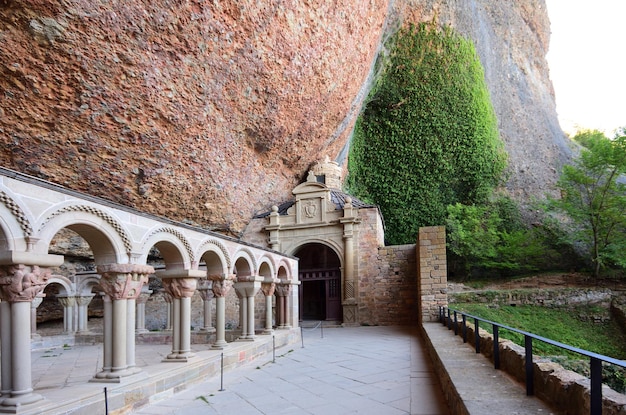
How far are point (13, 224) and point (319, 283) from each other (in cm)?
1931

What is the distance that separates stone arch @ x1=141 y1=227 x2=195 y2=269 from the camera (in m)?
7.05

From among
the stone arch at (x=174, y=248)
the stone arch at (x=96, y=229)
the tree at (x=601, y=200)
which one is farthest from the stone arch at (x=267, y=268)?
the tree at (x=601, y=200)

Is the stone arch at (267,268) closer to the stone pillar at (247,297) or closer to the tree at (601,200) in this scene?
the stone pillar at (247,297)

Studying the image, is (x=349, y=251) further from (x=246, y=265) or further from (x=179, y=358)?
(x=179, y=358)

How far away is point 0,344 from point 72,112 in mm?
7030

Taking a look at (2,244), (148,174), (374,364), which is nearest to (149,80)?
(148,174)

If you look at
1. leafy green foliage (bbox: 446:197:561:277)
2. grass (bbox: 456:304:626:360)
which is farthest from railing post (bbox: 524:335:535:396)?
→ leafy green foliage (bbox: 446:197:561:277)

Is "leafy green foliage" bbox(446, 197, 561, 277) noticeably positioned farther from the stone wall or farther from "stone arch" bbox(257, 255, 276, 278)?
the stone wall

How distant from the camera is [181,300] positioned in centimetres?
761

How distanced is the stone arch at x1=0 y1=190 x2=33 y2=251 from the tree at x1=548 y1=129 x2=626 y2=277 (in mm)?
20153

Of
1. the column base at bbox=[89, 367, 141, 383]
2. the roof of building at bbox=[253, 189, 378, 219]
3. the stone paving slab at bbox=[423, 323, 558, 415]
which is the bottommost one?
the column base at bbox=[89, 367, 141, 383]

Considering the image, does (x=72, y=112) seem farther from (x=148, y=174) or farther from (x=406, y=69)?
(x=406, y=69)

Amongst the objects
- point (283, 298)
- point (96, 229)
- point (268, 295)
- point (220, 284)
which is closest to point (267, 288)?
point (268, 295)

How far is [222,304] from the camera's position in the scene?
9.16m
